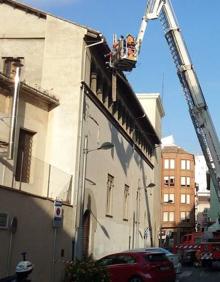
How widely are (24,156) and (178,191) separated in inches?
3454

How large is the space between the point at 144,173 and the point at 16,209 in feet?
89.9

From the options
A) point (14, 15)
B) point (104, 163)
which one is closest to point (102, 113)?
point (104, 163)

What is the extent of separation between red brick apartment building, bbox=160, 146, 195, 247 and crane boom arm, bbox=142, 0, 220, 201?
74.4 m

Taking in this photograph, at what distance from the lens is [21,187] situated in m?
19.5

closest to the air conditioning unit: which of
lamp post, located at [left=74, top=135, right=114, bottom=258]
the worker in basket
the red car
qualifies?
the red car

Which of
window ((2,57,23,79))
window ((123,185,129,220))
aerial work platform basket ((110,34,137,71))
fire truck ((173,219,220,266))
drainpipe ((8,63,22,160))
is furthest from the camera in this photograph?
window ((123,185,129,220))

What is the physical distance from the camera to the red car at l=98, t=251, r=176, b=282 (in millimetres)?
18984

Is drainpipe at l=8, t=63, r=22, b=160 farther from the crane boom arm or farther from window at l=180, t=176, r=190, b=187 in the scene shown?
window at l=180, t=176, r=190, b=187

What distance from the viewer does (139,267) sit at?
19.1 meters

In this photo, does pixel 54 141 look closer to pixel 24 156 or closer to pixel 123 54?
pixel 24 156

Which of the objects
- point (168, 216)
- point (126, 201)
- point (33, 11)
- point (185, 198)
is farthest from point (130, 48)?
point (185, 198)

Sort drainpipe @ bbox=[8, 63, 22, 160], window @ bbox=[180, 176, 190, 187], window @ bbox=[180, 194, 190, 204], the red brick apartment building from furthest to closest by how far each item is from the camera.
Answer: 1. window @ bbox=[180, 176, 190, 187]
2. window @ bbox=[180, 194, 190, 204]
3. the red brick apartment building
4. drainpipe @ bbox=[8, 63, 22, 160]

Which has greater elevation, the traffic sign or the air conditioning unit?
the traffic sign

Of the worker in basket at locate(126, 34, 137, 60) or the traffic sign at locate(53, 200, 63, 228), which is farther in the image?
the worker in basket at locate(126, 34, 137, 60)
